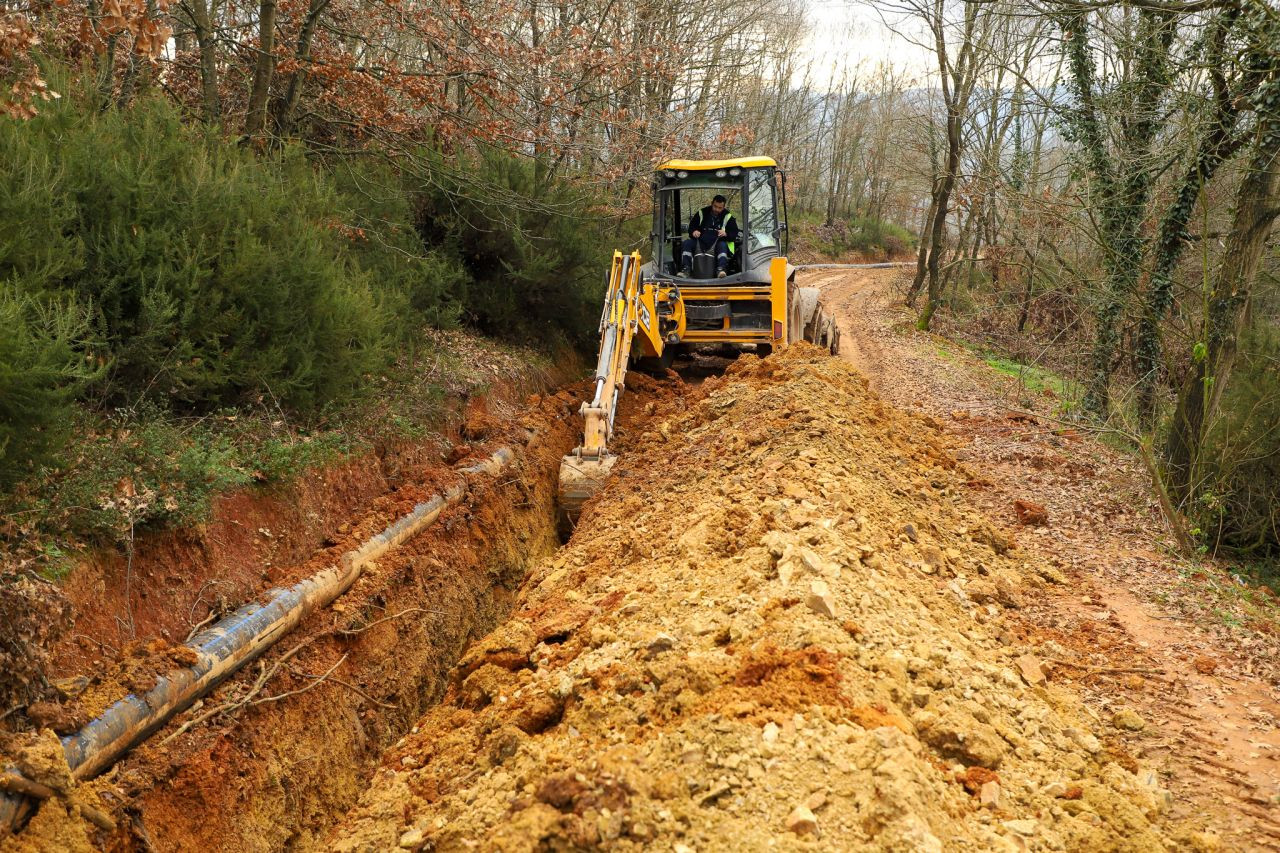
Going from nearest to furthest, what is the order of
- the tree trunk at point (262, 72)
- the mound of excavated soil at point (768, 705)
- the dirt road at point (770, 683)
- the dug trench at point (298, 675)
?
the mound of excavated soil at point (768, 705), the dirt road at point (770, 683), the dug trench at point (298, 675), the tree trunk at point (262, 72)

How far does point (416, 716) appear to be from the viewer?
21.6 ft

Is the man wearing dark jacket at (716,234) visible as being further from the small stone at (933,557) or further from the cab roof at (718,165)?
the small stone at (933,557)

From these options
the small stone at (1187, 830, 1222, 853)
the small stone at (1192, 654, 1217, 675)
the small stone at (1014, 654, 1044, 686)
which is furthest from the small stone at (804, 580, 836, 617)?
the small stone at (1192, 654, 1217, 675)

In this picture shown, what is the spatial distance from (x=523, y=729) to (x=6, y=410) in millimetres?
3363

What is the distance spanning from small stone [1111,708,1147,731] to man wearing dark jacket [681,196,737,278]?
7.61 meters

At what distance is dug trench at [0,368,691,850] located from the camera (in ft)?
15.0

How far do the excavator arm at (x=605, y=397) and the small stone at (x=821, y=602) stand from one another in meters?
3.93

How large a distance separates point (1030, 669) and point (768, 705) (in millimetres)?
1878

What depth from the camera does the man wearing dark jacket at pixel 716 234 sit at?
1123cm

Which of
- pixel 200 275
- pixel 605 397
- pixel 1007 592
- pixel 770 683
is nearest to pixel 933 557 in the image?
pixel 1007 592

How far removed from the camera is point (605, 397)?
8570 mm

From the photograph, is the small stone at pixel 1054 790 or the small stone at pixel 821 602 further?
the small stone at pixel 821 602

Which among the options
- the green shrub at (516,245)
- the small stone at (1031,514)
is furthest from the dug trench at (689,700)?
the green shrub at (516,245)

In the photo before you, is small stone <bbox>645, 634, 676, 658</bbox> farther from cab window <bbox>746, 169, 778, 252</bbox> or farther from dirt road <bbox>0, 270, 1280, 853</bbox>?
cab window <bbox>746, 169, 778, 252</bbox>
